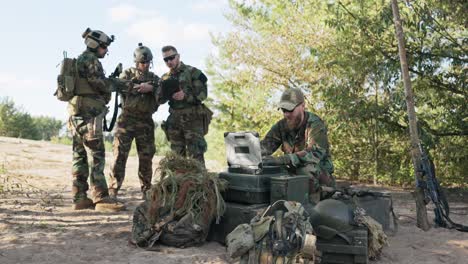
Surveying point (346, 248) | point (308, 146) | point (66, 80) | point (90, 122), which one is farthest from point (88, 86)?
point (346, 248)

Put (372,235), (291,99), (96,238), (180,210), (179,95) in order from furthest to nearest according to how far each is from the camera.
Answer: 1. (179,95)
2. (291,99)
3. (96,238)
4. (180,210)
5. (372,235)

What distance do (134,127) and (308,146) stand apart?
294cm

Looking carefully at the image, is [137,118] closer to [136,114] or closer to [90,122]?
[136,114]

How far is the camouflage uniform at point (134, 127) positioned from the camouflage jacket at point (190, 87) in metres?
0.30

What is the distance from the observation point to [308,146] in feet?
15.5

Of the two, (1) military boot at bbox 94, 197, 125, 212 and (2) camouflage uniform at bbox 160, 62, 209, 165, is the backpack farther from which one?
(1) military boot at bbox 94, 197, 125, 212

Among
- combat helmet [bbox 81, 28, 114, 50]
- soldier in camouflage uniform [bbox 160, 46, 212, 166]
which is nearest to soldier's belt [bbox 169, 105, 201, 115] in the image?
soldier in camouflage uniform [bbox 160, 46, 212, 166]

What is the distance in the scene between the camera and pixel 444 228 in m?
5.43

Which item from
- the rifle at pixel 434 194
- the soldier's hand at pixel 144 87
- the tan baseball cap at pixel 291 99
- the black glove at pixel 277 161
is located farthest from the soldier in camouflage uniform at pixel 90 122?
the rifle at pixel 434 194

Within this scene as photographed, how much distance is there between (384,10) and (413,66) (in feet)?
Result: 5.63

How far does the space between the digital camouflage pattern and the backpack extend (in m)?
2.65

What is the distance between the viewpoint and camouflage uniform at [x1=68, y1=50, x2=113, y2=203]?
5883mm

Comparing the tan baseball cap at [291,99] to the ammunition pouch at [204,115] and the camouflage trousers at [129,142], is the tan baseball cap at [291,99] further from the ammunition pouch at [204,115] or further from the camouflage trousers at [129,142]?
the camouflage trousers at [129,142]

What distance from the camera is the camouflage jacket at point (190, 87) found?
6375 mm
